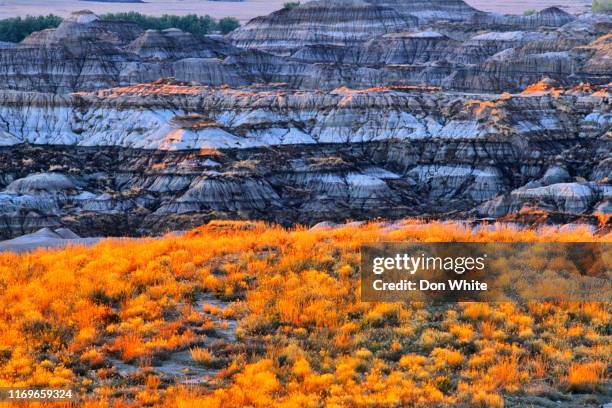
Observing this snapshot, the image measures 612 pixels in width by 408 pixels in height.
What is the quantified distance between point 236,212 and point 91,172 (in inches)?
762

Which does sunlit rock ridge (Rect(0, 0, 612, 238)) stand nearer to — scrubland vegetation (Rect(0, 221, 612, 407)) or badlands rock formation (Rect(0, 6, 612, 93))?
badlands rock formation (Rect(0, 6, 612, 93))

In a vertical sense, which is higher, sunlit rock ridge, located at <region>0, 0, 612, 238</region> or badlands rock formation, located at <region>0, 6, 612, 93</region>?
badlands rock formation, located at <region>0, 6, 612, 93</region>

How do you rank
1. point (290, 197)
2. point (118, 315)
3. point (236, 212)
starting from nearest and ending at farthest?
1. point (118, 315)
2. point (236, 212)
3. point (290, 197)

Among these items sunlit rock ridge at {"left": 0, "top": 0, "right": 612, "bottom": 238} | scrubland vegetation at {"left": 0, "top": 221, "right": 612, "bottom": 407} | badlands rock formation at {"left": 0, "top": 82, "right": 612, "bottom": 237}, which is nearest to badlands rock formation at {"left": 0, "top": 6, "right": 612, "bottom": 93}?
sunlit rock ridge at {"left": 0, "top": 0, "right": 612, "bottom": 238}

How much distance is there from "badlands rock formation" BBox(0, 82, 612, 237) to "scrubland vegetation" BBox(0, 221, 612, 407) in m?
55.5

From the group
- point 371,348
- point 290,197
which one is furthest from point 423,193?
point 371,348

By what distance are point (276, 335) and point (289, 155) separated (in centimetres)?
8696

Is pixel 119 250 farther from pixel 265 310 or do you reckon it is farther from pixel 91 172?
pixel 91 172

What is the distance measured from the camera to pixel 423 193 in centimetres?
10456

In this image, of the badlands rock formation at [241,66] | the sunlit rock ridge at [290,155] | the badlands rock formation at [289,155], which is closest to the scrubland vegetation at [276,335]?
the sunlit rock ridge at [290,155]

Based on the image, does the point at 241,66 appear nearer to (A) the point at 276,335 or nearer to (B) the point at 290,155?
(B) the point at 290,155

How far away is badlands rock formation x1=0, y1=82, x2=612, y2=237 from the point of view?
90.4m

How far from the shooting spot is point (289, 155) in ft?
357

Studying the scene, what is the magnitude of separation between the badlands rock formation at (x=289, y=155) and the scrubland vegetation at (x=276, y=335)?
182ft
